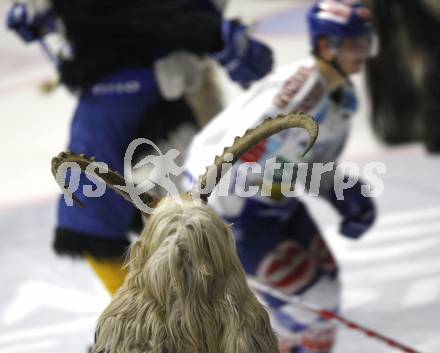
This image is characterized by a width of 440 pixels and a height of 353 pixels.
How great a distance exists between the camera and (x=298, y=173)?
229cm

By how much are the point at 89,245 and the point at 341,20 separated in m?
0.95

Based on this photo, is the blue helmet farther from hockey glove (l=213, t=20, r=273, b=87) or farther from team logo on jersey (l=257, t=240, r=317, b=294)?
team logo on jersey (l=257, t=240, r=317, b=294)

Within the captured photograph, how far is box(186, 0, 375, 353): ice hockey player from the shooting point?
2.20m

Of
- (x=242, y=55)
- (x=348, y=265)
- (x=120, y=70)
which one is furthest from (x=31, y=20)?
(x=348, y=265)

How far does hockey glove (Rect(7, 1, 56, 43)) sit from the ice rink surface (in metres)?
0.63

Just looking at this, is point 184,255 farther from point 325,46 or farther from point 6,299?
point 6,299

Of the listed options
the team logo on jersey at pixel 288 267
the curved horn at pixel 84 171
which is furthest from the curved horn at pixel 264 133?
the team logo on jersey at pixel 288 267

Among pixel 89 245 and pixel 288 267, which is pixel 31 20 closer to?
pixel 89 245

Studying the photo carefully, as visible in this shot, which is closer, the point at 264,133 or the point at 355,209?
the point at 264,133

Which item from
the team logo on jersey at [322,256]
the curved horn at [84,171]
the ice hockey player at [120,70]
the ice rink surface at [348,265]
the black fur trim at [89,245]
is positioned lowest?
the ice rink surface at [348,265]

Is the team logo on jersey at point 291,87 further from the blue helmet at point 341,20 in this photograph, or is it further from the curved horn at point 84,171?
the curved horn at point 84,171

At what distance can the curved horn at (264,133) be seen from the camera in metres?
1.47

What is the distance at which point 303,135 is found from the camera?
2.20 meters

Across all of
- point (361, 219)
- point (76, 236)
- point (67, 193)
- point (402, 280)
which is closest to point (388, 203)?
point (402, 280)
